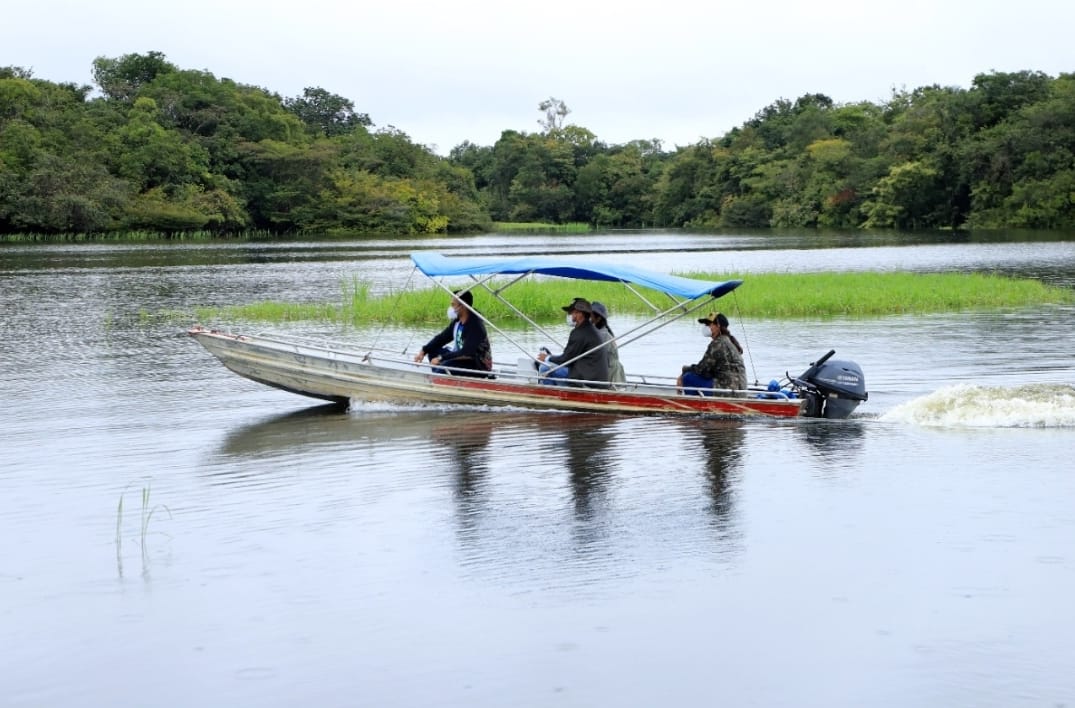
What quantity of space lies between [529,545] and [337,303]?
25038 mm

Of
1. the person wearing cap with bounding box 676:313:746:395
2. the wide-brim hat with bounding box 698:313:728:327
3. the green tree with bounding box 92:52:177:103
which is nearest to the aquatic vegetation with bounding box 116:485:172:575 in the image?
the person wearing cap with bounding box 676:313:746:395

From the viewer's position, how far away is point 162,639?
8.31 meters

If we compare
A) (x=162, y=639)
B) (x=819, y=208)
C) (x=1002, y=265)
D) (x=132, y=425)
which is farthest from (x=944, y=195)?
(x=162, y=639)

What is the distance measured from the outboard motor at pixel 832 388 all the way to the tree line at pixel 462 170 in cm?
7380

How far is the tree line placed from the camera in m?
86.5

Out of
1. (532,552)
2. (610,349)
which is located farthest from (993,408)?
(532,552)

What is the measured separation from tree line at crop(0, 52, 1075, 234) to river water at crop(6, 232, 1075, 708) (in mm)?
72638

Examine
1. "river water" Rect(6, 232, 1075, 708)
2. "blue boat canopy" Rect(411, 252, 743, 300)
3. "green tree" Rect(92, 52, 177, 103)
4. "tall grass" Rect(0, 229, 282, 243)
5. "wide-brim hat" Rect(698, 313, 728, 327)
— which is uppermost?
"green tree" Rect(92, 52, 177, 103)

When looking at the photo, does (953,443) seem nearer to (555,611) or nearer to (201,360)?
(555,611)

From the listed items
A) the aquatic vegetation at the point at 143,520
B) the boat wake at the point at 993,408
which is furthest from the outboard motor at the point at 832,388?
the aquatic vegetation at the point at 143,520

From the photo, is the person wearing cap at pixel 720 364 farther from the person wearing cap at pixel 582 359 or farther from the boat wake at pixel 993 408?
the boat wake at pixel 993 408

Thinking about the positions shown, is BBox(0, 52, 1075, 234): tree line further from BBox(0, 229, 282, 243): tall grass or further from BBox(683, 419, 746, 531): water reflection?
BBox(683, 419, 746, 531): water reflection

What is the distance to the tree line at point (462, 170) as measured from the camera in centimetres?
8650

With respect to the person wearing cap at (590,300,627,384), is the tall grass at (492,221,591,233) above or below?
above
